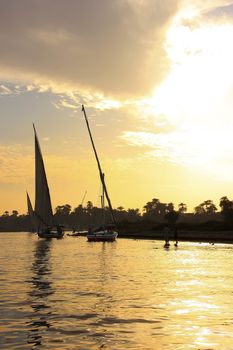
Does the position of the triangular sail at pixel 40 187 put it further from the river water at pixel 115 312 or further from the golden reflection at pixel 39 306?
the river water at pixel 115 312

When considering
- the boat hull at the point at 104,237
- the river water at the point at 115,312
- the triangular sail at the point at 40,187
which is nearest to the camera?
the river water at the point at 115,312

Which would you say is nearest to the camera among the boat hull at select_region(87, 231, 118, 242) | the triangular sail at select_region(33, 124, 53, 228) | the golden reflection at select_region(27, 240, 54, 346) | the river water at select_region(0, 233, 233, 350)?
the river water at select_region(0, 233, 233, 350)

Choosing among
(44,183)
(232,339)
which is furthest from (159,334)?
(44,183)

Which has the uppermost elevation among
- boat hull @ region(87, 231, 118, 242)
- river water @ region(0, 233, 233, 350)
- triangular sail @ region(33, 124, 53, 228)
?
triangular sail @ region(33, 124, 53, 228)

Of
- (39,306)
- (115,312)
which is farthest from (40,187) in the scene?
(115,312)

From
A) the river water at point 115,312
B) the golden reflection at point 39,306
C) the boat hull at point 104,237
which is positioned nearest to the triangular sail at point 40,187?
the boat hull at point 104,237

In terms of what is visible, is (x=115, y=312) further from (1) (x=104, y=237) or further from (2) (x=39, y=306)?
(1) (x=104, y=237)

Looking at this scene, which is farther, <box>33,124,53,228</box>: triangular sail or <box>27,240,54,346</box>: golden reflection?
<box>33,124,53,228</box>: triangular sail

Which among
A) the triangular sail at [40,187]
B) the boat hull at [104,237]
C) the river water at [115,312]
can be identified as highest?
the triangular sail at [40,187]

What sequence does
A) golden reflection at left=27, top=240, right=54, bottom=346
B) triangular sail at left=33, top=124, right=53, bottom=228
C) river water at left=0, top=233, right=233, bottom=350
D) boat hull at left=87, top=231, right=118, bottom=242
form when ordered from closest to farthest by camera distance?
1. river water at left=0, top=233, right=233, bottom=350
2. golden reflection at left=27, top=240, right=54, bottom=346
3. triangular sail at left=33, top=124, right=53, bottom=228
4. boat hull at left=87, top=231, right=118, bottom=242

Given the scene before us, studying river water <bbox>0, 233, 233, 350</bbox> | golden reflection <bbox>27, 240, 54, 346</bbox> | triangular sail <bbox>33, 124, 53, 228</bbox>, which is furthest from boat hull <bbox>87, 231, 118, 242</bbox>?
river water <bbox>0, 233, 233, 350</bbox>

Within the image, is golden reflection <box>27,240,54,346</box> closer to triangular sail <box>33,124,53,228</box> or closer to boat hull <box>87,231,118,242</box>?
triangular sail <box>33,124,53,228</box>

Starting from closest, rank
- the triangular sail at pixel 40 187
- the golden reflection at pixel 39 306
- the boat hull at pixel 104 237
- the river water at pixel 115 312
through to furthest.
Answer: the river water at pixel 115 312, the golden reflection at pixel 39 306, the triangular sail at pixel 40 187, the boat hull at pixel 104 237

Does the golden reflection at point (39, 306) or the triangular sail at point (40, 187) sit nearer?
the golden reflection at point (39, 306)
